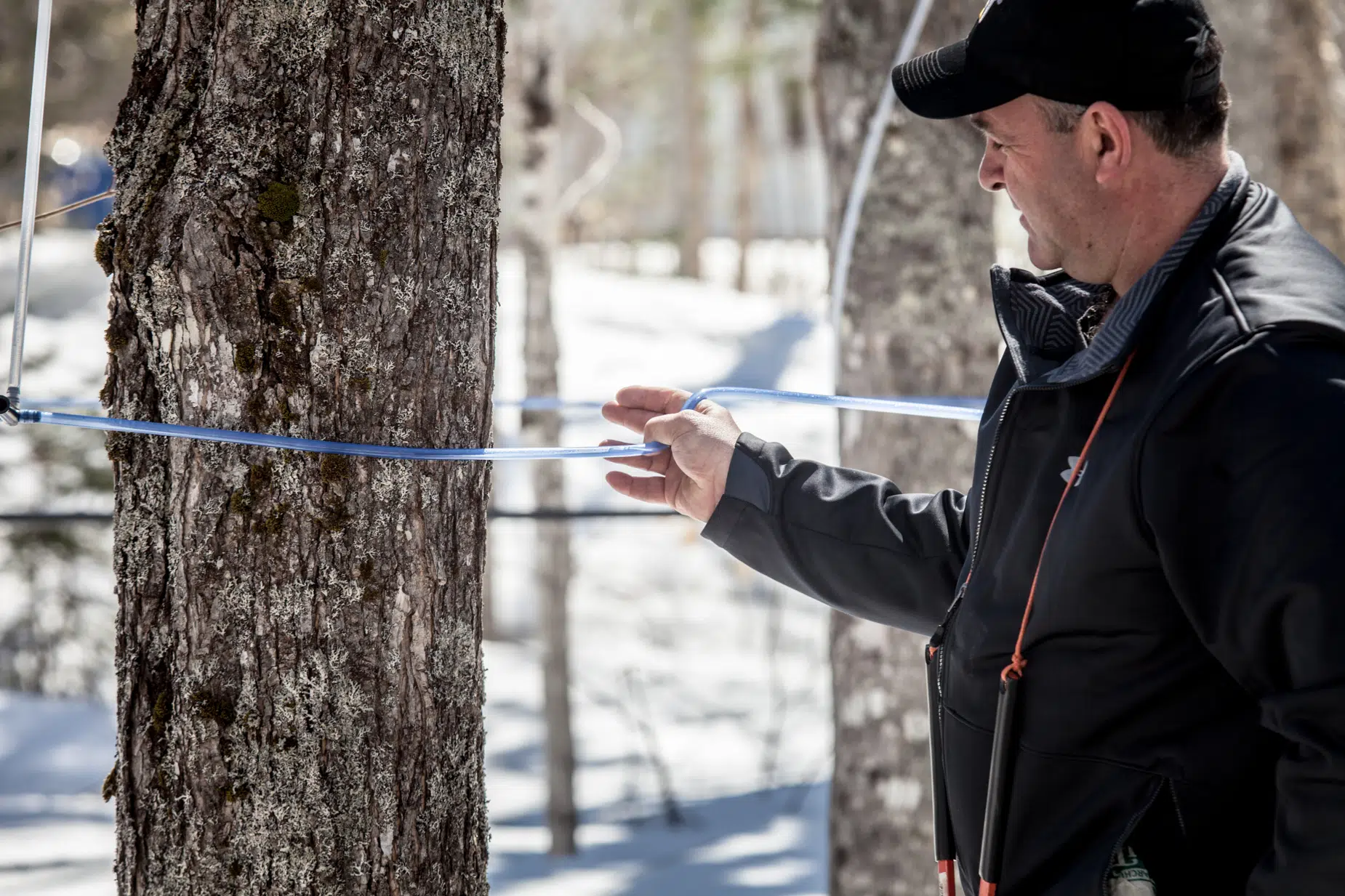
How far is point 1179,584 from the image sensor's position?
1.14m

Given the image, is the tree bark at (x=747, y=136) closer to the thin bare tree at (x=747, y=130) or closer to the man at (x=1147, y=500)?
the thin bare tree at (x=747, y=130)

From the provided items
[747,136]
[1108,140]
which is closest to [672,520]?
[1108,140]

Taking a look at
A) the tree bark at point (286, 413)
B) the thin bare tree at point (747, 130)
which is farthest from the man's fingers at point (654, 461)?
the thin bare tree at point (747, 130)

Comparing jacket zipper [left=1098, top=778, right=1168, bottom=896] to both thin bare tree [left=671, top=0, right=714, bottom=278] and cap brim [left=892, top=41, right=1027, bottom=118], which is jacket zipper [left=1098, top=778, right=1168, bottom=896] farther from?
thin bare tree [left=671, top=0, right=714, bottom=278]

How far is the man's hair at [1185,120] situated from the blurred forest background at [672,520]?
6.32 ft

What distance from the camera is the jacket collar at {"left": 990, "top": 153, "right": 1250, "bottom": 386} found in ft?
4.09

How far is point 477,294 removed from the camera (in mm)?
1430

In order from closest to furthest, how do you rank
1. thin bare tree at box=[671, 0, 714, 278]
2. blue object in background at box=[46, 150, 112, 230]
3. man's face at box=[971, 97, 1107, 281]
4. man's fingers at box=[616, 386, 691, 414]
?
1. man's face at box=[971, 97, 1107, 281]
2. man's fingers at box=[616, 386, 691, 414]
3. blue object in background at box=[46, 150, 112, 230]
4. thin bare tree at box=[671, 0, 714, 278]

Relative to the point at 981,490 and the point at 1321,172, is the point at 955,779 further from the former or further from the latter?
the point at 1321,172

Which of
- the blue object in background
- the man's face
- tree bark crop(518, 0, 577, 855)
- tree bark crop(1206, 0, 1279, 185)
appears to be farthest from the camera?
the blue object in background

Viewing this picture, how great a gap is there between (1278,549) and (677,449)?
3.07 ft

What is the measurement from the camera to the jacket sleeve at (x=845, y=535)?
5.57 ft

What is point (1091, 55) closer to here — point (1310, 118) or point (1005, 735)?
point (1005, 735)

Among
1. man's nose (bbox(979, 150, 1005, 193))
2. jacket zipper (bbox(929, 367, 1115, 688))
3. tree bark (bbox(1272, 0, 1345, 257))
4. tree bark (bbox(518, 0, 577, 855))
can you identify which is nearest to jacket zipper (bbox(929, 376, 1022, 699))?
jacket zipper (bbox(929, 367, 1115, 688))
